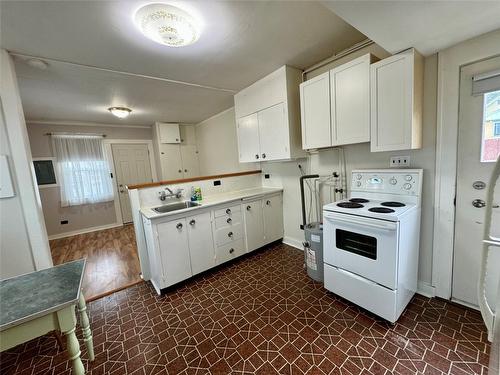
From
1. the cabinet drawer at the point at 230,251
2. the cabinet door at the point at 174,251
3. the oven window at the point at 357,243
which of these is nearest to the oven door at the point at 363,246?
the oven window at the point at 357,243

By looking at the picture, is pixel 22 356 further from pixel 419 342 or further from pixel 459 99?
pixel 459 99

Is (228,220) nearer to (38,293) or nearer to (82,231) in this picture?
(38,293)

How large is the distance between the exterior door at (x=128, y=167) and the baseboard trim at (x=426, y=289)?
5.71 metres

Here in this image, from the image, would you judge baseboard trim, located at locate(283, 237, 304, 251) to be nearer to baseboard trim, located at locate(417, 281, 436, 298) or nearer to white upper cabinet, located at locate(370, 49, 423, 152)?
baseboard trim, located at locate(417, 281, 436, 298)

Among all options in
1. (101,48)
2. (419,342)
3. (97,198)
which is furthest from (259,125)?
(97,198)

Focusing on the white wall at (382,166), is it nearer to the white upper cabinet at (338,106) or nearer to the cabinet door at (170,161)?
the white upper cabinet at (338,106)

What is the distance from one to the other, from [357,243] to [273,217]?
1541 mm

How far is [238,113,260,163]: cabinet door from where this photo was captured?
306cm

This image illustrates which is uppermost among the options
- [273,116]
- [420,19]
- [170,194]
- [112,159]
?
[420,19]

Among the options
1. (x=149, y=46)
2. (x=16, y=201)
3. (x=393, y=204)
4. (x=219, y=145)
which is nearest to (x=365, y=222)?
(x=393, y=204)

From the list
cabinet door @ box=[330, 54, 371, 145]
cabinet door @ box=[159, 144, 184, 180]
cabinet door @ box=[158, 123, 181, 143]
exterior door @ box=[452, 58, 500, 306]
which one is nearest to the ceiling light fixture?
cabinet door @ box=[158, 123, 181, 143]

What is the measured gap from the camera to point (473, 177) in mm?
1631

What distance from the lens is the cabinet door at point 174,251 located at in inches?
86.4

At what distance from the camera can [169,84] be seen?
2.84 meters
